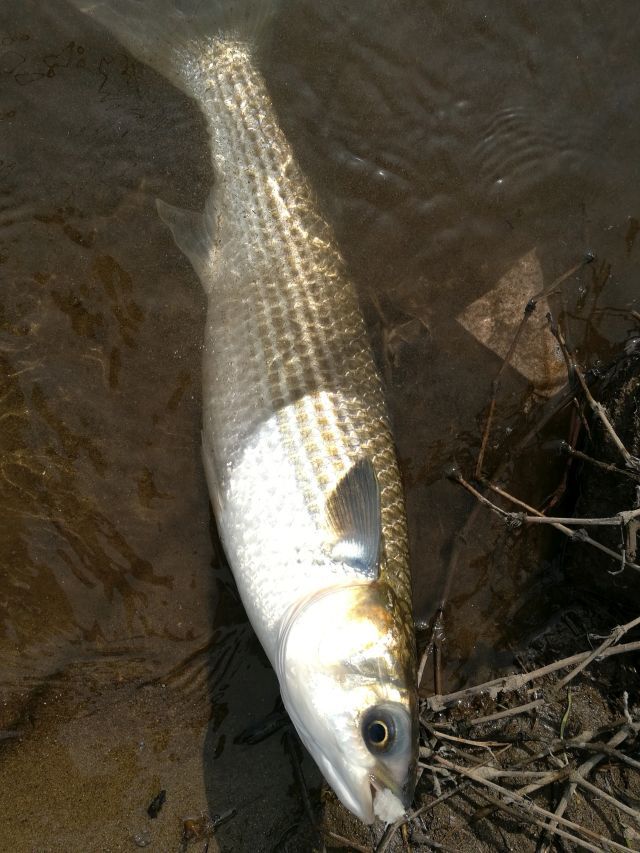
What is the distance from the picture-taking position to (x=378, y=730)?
2787 millimetres

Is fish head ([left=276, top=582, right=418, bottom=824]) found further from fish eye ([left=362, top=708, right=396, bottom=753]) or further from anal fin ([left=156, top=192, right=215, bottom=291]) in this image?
anal fin ([left=156, top=192, right=215, bottom=291])

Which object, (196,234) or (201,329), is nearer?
(196,234)

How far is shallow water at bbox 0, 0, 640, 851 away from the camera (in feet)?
11.7

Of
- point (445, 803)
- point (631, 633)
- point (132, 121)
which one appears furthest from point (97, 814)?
point (132, 121)

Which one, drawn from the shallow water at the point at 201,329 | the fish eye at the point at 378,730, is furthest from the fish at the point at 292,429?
the shallow water at the point at 201,329

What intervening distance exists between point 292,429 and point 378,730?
1.43m

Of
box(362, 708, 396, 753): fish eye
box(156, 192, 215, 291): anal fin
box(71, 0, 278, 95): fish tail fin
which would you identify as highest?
box(71, 0, 278, 95): fish tail fin

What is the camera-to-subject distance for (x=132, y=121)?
390 cm

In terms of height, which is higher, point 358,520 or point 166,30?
point 166,30

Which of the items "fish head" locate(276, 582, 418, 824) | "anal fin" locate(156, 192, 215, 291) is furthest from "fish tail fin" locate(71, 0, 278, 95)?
"fish head" locate(276, 582, 418, 824)

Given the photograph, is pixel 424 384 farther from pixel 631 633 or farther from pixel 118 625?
pixel 118 625

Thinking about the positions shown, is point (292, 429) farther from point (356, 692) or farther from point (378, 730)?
point (378, 730)

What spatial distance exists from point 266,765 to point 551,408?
109 inches

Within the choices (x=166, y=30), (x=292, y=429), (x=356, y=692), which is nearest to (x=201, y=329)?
(x=292, y=429)
